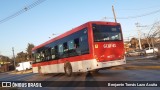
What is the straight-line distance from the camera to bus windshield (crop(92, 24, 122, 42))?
18.0m

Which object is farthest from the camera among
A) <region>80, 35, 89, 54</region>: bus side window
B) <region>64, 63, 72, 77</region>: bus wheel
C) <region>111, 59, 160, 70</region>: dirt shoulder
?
<region>64, 63, 72, 77</region>: bus wheel

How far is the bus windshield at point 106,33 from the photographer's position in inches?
709

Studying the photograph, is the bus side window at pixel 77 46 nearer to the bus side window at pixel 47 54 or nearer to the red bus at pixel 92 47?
the red bus at pixel 92 47

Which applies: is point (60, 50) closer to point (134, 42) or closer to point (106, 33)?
point (106, 33)

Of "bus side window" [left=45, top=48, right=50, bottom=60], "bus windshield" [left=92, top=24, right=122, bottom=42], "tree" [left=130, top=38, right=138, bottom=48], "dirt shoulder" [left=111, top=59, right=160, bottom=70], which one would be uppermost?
"tree" [left=130, top=38, right=138, bottom=48]

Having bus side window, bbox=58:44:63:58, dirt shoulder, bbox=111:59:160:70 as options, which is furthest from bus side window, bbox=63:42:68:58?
dirt shoulder, bbox=111:59:160:70

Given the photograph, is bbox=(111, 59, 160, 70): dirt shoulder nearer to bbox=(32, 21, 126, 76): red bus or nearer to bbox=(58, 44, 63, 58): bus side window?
bbox=(32, 21, 126, 76): red bus

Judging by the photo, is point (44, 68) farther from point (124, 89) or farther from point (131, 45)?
point (131, 45)

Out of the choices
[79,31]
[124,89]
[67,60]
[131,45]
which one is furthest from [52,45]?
[131,45]

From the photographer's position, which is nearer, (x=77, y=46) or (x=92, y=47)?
(x=92, y=47)

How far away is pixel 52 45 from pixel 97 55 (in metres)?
8.18

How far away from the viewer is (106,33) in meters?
18.5

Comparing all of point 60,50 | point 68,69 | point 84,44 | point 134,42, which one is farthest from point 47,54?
point 134,42

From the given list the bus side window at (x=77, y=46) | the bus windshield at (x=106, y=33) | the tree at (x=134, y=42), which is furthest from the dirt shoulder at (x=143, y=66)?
the tree at (x=134, y=42)
